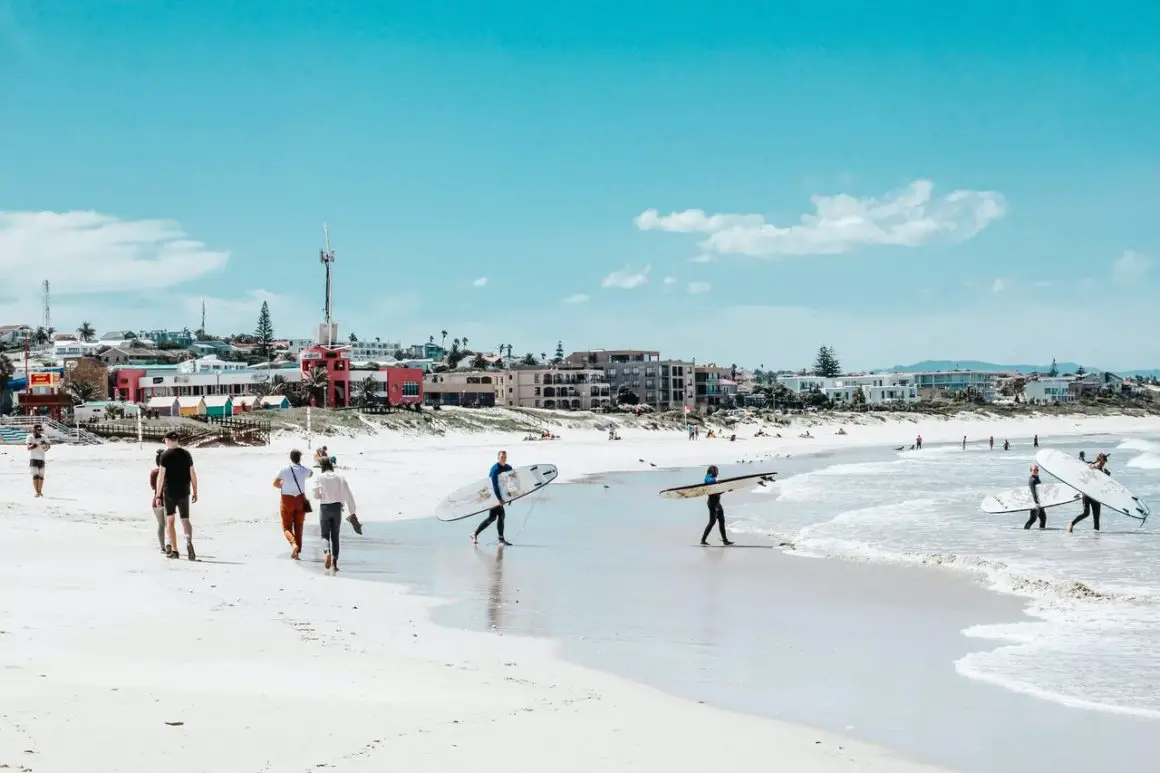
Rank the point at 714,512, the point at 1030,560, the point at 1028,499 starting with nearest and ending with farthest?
the point at 1030,560
the point at 714,512
the point at 1028,499

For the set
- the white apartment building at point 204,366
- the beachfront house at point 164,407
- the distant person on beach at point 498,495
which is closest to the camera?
the distant person on beach at point 498,495

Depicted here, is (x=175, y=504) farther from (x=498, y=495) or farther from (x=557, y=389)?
(x=557, y=389)

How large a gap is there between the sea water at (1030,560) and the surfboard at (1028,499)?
35 cm

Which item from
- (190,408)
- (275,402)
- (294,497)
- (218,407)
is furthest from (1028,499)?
(275,402)

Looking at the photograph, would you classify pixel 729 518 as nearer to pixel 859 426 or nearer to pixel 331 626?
pixel 331 626

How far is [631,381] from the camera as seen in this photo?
495 ft

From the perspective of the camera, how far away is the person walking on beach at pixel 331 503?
47.8 feet

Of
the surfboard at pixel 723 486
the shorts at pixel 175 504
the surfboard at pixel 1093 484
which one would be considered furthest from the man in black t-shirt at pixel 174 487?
the surfboard at pixel 1093 484

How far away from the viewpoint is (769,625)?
1190 centimetres

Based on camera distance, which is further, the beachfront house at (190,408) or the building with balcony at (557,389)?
the building with balcony at (557,389)

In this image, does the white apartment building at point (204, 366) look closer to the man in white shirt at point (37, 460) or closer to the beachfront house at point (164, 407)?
the beachfront house at point (164, 407)

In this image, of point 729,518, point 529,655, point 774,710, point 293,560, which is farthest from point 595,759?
point 729,518

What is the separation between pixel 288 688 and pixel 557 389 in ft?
404

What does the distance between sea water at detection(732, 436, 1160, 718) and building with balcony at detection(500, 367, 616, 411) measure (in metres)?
88.9
